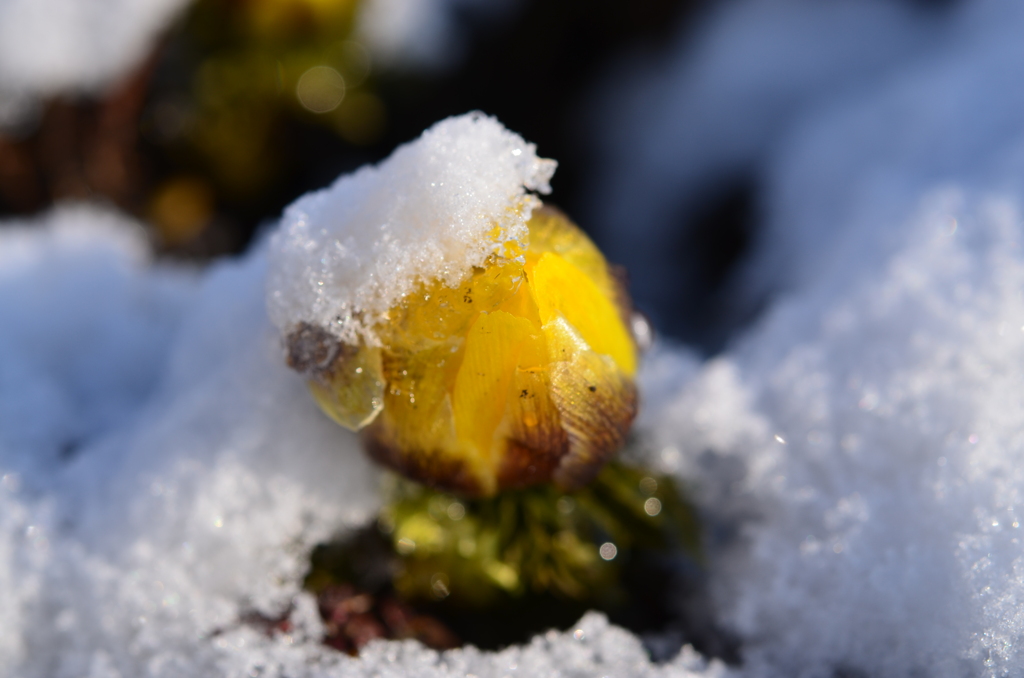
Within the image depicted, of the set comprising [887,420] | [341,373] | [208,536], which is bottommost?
[208,536]

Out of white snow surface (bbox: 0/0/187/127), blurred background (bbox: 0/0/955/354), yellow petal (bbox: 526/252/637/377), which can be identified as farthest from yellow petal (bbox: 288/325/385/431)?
white snow surface (bbox: 0/0/187/127)

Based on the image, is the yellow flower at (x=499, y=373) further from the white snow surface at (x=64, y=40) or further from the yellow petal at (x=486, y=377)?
the white snow surface at (x=64, y=40)

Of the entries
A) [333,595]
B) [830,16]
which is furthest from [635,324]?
[830,16]

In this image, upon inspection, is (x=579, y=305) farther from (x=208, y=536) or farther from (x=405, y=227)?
(x=208, y=536)

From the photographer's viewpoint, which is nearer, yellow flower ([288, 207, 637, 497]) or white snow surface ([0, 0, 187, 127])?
yellow flower ([288, 207, 637, 497])

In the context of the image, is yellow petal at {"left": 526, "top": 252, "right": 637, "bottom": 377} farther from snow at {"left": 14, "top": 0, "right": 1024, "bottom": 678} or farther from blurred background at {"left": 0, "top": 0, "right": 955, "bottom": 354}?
blurred background at {"left": 0, "top": 0, "right": 955, "bottom": 354}

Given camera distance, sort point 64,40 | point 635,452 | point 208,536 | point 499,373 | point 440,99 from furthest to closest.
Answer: point 440,99 < point 64,40 < point 635,452 < point 208,536 < point 499,373

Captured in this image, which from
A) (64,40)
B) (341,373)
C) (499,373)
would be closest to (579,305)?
(499,373)

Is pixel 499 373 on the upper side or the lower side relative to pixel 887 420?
lower
